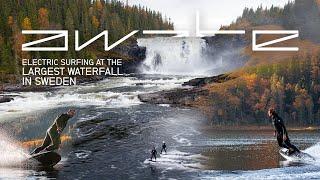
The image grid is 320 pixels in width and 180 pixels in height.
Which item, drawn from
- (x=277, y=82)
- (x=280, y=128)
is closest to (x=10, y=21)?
(x=277, y=82)

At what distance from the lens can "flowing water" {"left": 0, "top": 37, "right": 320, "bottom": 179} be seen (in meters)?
9.02

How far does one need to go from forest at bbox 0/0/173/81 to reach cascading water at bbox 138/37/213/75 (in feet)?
0.76

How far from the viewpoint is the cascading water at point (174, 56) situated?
9367 millimetres

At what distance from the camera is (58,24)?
927cm

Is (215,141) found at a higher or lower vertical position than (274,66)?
lower

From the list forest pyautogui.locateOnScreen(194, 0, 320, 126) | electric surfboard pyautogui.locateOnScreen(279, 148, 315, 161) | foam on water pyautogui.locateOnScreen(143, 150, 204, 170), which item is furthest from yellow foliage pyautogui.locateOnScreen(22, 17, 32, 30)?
electric surfboard pyautogui.locateOnScreen(279, 148, 315, 161)

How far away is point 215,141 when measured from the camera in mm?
9266

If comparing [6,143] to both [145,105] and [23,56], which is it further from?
[145,105]

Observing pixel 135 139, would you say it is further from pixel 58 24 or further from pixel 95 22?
pixel 58 24

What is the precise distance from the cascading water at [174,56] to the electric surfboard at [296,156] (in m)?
1.28

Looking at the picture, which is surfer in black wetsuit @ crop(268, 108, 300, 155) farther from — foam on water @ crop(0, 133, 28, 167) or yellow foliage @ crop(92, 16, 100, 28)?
foam on water @ crop(0, 133, 28, 167)

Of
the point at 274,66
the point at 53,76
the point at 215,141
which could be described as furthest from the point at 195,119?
the point at 53,76

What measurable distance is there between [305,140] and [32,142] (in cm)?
309

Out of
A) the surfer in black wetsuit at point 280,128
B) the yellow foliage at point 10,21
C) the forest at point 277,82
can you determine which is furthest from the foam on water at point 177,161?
the yellow foliage at point 10,21
